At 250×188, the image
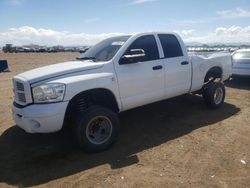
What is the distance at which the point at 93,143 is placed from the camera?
523cm

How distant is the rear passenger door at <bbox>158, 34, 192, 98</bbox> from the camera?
658 centimetres

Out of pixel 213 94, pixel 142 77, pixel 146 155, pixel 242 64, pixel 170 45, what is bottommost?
pixel 146 155

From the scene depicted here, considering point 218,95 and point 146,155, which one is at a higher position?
point 218,95

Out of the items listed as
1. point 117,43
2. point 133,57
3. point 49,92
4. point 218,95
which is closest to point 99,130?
point 49,92

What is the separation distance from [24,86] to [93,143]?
→ 4.94 feet

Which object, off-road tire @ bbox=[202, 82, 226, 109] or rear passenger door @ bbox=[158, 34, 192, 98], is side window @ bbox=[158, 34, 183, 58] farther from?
off-road tire @ bbox=[202, 82, 226, 109]

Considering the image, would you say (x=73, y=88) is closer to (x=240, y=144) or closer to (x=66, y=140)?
(x=66, y=140)

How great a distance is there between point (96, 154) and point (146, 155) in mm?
865

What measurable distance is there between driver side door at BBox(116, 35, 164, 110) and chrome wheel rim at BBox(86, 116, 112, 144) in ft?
1.87

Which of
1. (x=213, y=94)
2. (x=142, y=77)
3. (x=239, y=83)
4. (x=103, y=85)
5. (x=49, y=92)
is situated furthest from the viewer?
(x=239, y=83)

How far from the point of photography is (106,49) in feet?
20.4

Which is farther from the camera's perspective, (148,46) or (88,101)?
(148,46)

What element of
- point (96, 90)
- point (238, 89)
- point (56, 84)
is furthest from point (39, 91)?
point (238, 89)

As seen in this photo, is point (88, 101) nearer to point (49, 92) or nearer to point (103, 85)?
point (103, 85)
